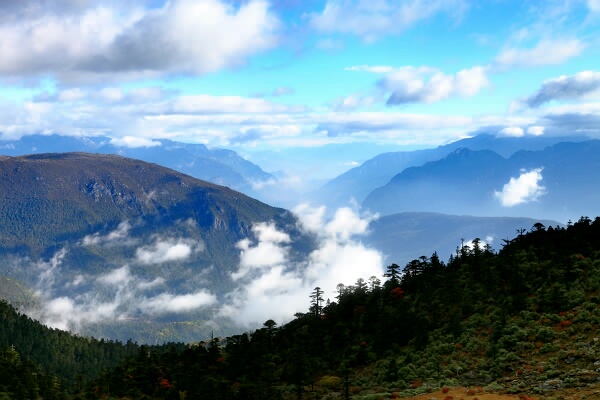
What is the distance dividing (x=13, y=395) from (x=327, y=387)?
6555cm

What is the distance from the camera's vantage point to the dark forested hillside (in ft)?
212

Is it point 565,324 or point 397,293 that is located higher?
point 397,293

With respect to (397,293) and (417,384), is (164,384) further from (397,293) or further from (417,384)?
(397,293)

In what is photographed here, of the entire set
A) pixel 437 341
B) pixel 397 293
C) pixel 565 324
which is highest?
pixel 397 293

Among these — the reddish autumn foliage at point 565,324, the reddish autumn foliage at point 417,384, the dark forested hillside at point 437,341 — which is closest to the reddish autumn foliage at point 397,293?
the dark forested hillside at point 437,341

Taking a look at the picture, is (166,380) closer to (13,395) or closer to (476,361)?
(13,395)

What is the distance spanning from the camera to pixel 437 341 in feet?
262

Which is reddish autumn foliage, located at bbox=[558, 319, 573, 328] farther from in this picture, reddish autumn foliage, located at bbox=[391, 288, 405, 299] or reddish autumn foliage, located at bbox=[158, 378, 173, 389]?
reddish autumn foliage, located at bbox=[158, 378, 173, 389]

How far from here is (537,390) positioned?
177 ft

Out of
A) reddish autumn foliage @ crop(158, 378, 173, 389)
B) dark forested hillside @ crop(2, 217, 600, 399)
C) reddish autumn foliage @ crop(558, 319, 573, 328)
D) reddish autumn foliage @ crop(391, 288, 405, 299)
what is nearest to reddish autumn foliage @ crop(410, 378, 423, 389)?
dark forested hillside @ crop(2, 217, 600, 399)

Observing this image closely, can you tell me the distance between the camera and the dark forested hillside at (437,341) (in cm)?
6469

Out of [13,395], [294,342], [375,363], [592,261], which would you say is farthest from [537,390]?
[13,395]

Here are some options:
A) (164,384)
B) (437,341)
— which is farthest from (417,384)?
(164,384)

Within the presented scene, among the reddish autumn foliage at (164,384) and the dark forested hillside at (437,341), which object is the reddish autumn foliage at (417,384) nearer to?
the dark forested hillside at (437,341)
